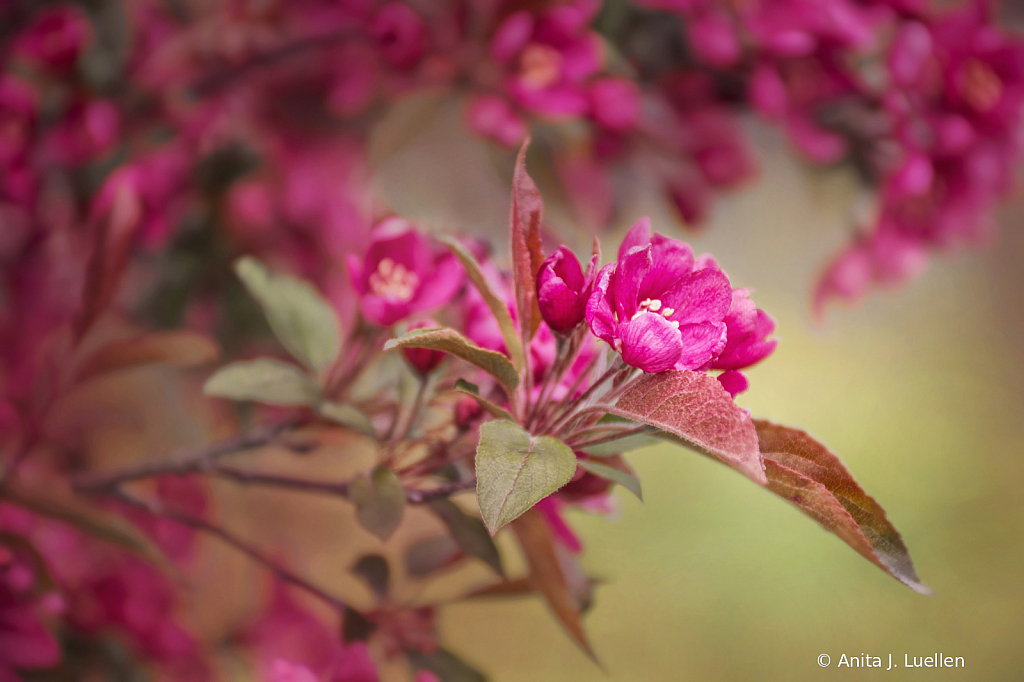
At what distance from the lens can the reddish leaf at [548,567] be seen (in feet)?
1.24

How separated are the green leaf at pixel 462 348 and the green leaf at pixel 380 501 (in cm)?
9

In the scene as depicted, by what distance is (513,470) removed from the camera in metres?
0.26

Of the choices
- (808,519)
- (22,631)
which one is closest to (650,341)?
(22,631)

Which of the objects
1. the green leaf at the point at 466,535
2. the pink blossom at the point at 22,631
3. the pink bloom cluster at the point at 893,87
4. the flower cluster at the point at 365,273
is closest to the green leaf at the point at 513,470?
the flower cluster at the point at 365,273

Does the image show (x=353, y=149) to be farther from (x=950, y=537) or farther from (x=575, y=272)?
(x=950, y=537)

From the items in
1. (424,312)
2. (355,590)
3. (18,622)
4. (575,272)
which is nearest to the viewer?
(575,272)

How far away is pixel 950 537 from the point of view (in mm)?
881

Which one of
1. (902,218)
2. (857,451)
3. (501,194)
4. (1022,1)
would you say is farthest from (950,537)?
(1022,1)

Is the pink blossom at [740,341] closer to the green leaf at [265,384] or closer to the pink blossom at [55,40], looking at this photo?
the green leaf at [265,384]

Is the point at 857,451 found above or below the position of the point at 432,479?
below

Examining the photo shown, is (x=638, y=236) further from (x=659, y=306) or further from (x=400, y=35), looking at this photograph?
(x=400, y=35)

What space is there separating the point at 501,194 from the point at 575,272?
2.41 ft

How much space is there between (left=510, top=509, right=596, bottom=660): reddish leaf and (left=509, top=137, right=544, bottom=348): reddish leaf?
0.12 meters

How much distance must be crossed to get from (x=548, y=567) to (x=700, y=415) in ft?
0.58
